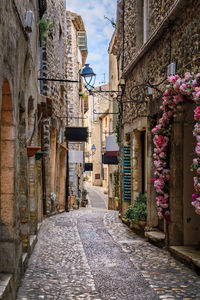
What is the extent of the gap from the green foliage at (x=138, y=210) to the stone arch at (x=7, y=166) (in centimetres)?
530

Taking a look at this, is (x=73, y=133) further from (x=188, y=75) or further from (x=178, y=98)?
(x=188, y=75)

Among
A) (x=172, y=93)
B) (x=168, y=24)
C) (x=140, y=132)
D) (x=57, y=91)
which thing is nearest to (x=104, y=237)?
(x=140, y=132)

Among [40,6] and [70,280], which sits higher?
[40,6]

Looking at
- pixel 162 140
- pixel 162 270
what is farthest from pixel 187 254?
pixel 162 140

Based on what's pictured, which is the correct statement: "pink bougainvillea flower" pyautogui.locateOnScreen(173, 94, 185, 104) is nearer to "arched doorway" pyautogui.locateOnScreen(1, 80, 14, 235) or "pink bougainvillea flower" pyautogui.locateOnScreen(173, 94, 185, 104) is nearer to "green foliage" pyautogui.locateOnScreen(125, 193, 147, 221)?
"arched doorway" pyautogui.locateOnScreen(1, 80, 14, 235)

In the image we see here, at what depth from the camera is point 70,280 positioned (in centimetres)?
572

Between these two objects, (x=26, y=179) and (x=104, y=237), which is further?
(x=104, y=237)

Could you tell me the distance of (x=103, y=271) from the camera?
622cm

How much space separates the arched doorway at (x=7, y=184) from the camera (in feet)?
16.0

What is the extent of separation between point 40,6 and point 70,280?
704 centimetres

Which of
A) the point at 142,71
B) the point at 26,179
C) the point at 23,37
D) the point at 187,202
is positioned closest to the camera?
the point at 23,37

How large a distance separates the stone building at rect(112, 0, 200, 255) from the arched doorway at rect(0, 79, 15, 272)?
3.09 metres

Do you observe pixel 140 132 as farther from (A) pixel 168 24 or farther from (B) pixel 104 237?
(A) pixel 168 24

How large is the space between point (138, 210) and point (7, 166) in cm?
559
